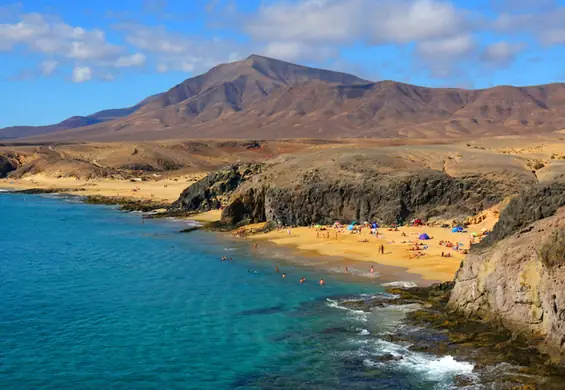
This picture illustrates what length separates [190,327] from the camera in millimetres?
30094

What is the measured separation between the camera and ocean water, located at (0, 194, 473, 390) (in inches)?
936

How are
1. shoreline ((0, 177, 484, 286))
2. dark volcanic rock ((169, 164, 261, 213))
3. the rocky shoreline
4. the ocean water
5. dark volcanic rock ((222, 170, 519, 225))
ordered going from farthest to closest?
dark volcanic rock ((169, 164, 261, 213)), dark volcanic rock ((222, 170, 519, 225)), shoreline ((0, 177, 484, 286)), the ocean water, the rocky shoreline

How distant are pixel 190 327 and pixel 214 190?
49.7 meters

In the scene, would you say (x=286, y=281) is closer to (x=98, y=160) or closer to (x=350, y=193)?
(x=350, y=193)

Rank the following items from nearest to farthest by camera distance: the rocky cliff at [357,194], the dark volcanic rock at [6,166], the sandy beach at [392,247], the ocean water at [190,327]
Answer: the ocean water at [190,327] → the sandy beach at [392,247] → the rocky cliff at [357,194] → the dark volcanic rock at [6,166]

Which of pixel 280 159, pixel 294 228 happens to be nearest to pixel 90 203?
pixel 280 159

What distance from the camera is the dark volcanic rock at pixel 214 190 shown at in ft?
257

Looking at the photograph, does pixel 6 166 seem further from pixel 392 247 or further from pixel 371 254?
pixel 371 254

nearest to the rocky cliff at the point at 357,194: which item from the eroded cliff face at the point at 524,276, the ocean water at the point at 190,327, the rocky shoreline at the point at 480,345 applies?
the ocean water at the point at 190,327

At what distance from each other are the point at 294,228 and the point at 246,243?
21.7 ft

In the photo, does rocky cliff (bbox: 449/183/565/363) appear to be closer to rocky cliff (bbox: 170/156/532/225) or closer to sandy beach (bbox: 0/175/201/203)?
rocky cliff (bbox: 170/156/532/225)

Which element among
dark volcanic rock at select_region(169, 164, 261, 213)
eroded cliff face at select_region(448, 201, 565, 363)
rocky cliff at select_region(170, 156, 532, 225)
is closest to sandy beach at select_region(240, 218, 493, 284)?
rocky cliff at select_region(170, 156, 532, 225)

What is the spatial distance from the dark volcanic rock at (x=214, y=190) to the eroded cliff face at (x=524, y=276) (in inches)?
1980

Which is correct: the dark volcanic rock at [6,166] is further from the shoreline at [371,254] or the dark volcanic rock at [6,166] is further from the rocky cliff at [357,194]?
the rocky cliff at [357,194]
